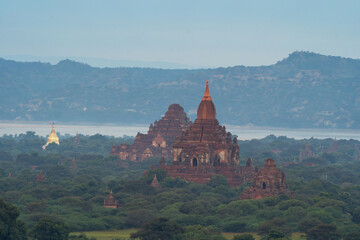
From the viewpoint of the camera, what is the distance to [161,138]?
489ft

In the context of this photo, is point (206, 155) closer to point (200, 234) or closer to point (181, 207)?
point (181, 207)

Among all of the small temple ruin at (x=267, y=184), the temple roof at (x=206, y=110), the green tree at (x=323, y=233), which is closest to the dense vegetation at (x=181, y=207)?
the green tree at (x=323, y=233)

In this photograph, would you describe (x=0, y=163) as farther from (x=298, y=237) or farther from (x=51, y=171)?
(x=298, y=237)

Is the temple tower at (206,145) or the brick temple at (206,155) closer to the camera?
the brick temple at (206,155)

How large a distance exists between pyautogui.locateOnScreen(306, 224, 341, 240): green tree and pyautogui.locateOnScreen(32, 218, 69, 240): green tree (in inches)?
620

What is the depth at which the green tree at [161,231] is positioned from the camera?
73.6 metres

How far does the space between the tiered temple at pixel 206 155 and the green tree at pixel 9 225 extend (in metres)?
46.1

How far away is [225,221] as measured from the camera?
8706 centimetres

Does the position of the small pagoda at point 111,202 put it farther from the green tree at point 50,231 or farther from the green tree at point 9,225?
the green tree at point 9,225

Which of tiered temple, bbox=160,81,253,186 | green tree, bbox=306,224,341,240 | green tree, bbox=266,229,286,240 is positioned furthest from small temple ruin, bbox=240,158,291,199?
green tree, bbox=266,229,286,240

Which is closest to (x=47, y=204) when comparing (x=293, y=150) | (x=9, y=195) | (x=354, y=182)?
(x=9, y=195)

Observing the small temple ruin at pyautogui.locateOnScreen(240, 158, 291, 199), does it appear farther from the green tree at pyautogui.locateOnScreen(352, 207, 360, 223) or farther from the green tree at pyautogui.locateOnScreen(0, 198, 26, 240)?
the green tree at pyautogui.locateOnScreen(0, 198, 26, 240)

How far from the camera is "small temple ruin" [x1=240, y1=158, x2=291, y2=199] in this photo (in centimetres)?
9831

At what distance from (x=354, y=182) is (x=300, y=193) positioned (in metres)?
29.9
